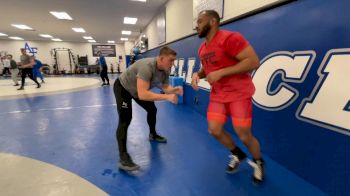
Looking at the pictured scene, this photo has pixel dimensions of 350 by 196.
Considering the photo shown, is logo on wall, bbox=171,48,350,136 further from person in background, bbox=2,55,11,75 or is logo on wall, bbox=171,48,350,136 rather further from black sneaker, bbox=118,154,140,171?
person in background, bbox=2,55,11,75

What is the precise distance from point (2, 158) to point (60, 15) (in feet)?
31.1

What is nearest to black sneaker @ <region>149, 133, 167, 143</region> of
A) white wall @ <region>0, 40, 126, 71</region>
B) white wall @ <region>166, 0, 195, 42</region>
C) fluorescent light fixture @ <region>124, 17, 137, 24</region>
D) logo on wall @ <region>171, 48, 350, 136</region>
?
logo on wall @ <region>171, 48, 350, 136</region>

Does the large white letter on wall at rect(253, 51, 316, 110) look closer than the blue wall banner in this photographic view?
No

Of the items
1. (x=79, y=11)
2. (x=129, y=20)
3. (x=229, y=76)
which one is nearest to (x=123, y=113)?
(x=229, y=76)

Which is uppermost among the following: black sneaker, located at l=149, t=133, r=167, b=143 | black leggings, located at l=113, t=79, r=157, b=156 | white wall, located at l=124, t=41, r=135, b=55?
white wall, located at l=124, t=41, r=135, b=55

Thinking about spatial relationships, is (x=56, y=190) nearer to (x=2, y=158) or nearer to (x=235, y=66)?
(x=2, y=158)

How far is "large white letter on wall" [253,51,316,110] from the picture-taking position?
70.8 inches

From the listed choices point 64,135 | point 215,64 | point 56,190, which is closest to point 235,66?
point 215,64

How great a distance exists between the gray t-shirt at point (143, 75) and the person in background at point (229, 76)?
1.68 ft

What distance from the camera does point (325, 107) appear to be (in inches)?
63.4

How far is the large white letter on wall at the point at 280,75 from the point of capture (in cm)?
180

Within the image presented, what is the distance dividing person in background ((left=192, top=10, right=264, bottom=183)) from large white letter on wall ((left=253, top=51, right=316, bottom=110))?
1.56ft

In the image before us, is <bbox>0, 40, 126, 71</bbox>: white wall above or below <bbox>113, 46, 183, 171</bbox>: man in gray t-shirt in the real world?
above

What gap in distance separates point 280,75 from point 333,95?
0.57 m
